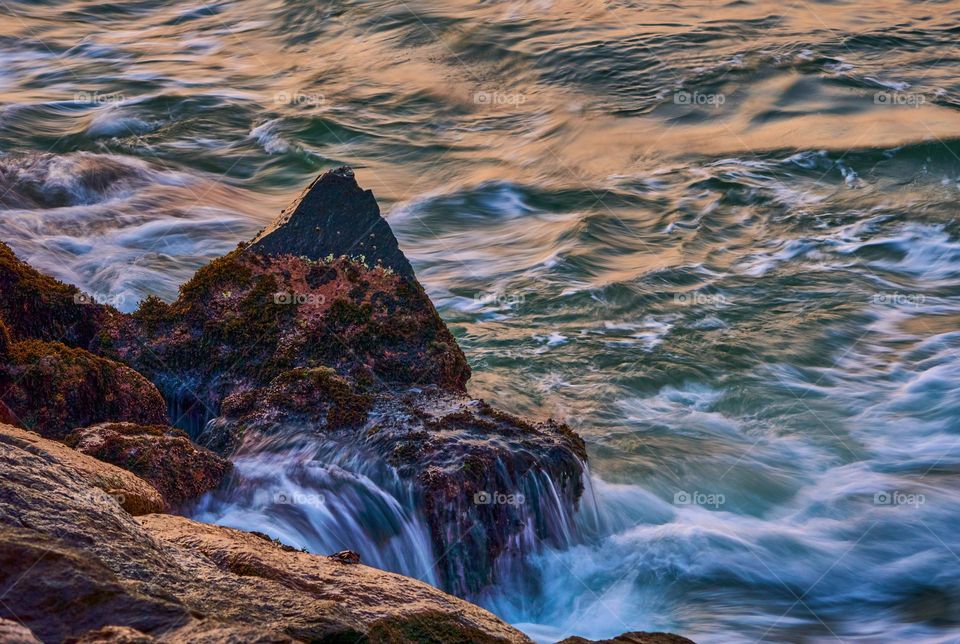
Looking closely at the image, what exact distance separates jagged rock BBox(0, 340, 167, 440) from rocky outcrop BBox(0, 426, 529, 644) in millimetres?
1708

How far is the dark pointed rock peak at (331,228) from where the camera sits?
22.5 ft

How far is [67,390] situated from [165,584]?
9.54 feet

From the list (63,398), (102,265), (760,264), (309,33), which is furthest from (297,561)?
(309,33)

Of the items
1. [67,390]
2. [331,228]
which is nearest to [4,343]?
[67,390]

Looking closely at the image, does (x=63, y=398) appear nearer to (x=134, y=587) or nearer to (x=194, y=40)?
(x=134, y=587)

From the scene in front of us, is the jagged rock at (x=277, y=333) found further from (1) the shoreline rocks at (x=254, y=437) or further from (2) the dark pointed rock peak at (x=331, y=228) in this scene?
(2) the dark pointed rock peak at (x=331, y=228)

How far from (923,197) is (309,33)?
11.3m

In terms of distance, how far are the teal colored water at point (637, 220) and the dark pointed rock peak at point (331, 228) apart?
5.69 feet

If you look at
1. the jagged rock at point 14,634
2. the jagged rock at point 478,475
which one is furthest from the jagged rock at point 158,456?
the jagged rock at point 14,634

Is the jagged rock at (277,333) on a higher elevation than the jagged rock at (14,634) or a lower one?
lower

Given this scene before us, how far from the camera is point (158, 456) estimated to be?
17.1 ft

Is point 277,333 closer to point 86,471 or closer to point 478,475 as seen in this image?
point 478,475

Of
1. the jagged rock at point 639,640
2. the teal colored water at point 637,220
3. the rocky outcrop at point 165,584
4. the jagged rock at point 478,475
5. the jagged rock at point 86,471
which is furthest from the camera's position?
the teal colored water at point 637,220

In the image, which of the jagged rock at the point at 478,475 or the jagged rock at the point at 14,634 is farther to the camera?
the jagged rock at the point at 478,475
